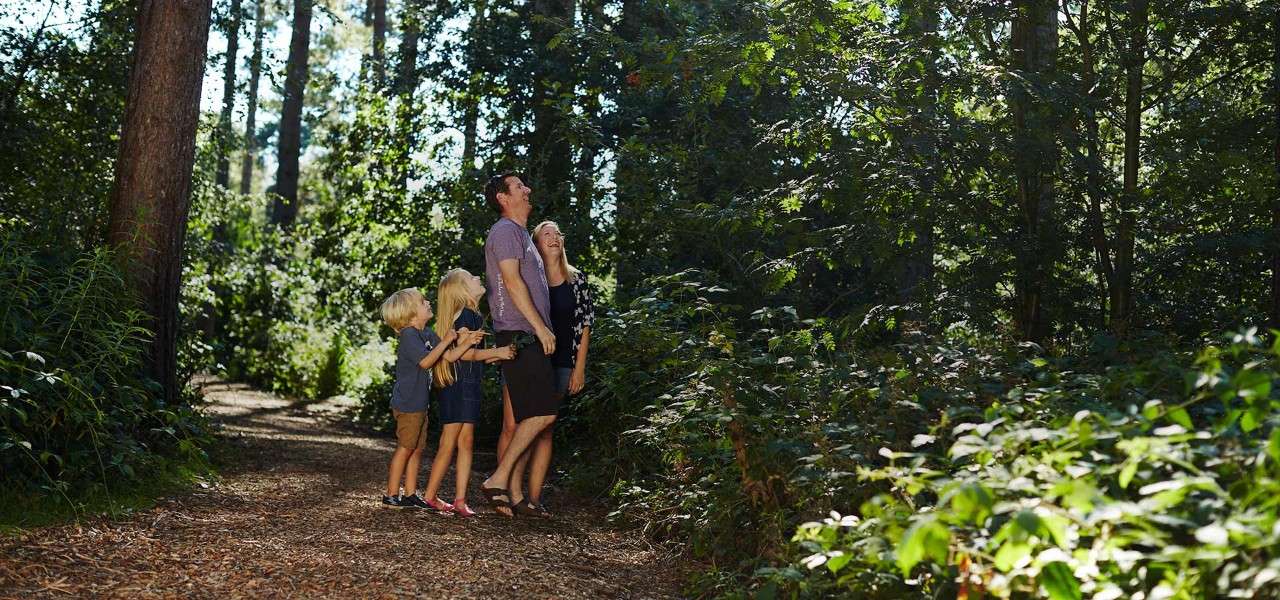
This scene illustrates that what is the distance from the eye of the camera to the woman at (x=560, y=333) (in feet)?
21.2

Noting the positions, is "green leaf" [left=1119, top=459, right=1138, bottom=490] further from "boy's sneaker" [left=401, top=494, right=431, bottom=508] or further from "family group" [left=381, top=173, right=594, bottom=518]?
"boy's sneaker" [left=401, top=494, right=431, bottom=508]

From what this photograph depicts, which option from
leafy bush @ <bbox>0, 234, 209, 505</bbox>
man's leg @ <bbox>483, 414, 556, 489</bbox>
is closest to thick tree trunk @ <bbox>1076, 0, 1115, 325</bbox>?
man's leg @ <bbox>483, 414, 556, 489</bbox>

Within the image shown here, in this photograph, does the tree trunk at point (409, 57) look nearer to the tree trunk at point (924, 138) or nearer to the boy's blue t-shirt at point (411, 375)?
the tree trunk at point (924, 138)

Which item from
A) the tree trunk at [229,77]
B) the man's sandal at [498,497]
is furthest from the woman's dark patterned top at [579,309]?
the tree trunk at [229,77]

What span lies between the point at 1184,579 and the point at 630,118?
930cm

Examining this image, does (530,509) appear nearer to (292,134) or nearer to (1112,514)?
(1112,514)

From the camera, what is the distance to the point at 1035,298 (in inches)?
295

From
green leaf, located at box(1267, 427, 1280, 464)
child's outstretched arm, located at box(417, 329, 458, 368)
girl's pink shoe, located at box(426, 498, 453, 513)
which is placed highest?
child's outstretched arm, located at box(417, 329, 458, 368)

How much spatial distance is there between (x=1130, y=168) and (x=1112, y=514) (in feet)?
18.0

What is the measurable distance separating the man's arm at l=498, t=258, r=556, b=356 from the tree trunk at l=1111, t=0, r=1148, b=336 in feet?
11.5

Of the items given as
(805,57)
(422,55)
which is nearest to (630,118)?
A: (422,55)

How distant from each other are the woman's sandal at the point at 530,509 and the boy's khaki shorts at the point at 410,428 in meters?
0.67

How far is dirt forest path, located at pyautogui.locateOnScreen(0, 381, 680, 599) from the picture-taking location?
14.6 ft

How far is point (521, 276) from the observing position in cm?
609
